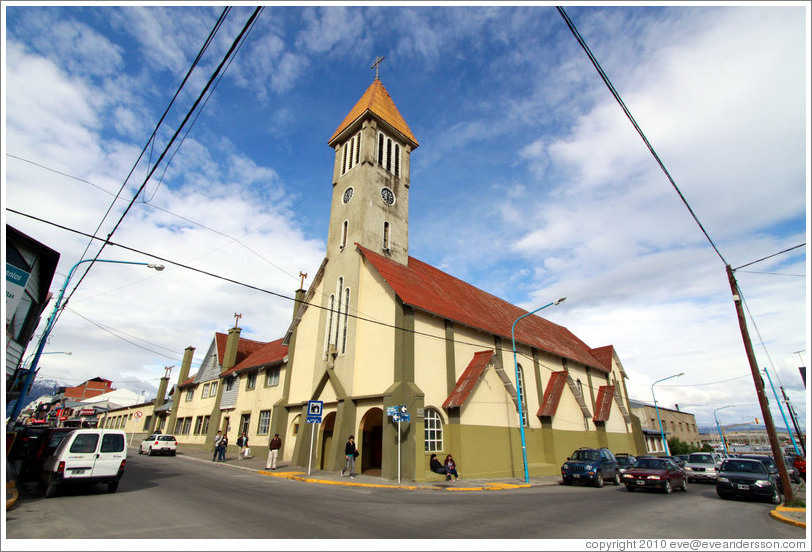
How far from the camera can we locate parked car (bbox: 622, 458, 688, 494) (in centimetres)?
1656

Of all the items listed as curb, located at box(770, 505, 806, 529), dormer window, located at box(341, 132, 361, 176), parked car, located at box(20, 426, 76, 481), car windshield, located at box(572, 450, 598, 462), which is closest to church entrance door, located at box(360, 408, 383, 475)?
car windshield, located at box(572, 450, 598, 462)

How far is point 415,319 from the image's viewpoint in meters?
20.2

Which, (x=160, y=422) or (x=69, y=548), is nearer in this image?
(x=69, y=548)

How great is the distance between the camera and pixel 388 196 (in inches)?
1073

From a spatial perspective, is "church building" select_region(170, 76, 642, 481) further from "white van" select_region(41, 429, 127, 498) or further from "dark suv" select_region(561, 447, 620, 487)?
"white van" select_region(41, 429, 127, 498)

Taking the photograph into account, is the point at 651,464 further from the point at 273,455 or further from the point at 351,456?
the point at 273,455

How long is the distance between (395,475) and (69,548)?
12688 millimetres

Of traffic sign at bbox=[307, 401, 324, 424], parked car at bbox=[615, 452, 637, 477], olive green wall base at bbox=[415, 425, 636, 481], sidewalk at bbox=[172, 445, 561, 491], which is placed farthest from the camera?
parked car at bbox=[615, 452, 637, 477]

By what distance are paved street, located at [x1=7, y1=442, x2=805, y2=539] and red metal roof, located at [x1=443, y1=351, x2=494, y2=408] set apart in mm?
6472

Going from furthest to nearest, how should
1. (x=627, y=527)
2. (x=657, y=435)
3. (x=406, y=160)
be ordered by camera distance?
(x=657, y=435) < (x=406, y=160) < (x=627, y=527)

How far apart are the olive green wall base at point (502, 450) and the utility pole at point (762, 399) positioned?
11147 millimetres

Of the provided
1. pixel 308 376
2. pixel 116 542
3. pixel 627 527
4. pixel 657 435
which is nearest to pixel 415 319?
pixel 308 376

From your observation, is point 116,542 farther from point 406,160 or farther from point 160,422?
point 160,422

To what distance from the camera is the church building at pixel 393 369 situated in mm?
19547
